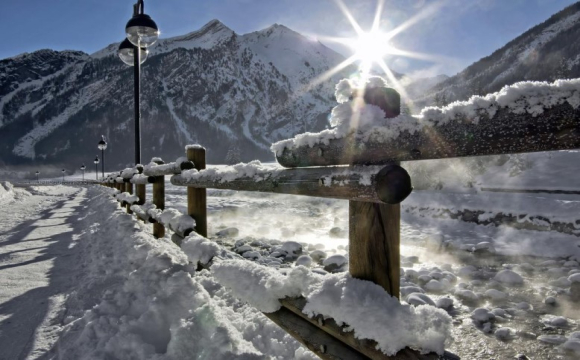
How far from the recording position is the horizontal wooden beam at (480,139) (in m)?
0.93

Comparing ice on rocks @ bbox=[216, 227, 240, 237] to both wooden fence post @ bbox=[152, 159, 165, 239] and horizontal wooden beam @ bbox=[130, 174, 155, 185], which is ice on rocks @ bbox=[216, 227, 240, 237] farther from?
wooden fence post @ bbox=[152, 159, 165, 239]

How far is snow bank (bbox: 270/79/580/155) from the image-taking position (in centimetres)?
94

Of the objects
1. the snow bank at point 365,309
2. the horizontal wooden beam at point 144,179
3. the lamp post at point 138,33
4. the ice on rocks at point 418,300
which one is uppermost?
the lamp post at point 138,33

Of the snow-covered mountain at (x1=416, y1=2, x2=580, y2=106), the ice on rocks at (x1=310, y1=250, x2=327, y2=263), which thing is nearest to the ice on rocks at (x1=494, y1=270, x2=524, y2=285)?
the ice on rocks at (x1=310, y1=250, x2=327, y2=263)

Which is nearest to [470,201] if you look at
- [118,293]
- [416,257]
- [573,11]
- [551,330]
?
[416,257]

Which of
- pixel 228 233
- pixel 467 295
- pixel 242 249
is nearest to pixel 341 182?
pixel 467 295

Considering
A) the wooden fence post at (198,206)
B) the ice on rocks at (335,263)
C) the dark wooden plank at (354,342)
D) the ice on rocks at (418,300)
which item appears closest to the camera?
the dark wooden plank at (354,342)

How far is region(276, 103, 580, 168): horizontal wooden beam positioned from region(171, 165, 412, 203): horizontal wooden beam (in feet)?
0.25

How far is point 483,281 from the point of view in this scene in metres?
5.53

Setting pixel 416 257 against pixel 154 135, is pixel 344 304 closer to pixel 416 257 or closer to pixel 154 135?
pixel 416 257

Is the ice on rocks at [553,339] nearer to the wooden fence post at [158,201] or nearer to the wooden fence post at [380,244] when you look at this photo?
the wooden fence post at [380,244]

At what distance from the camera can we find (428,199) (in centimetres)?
1741

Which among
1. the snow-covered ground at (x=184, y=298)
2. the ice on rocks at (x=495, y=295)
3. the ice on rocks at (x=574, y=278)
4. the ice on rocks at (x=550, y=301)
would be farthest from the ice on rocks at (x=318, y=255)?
the ice on rocks at (x=574, y=278)

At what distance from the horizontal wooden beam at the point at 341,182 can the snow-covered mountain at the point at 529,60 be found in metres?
66.2
